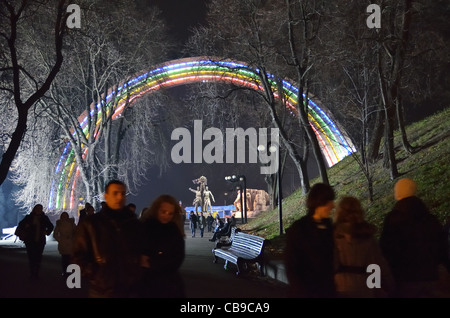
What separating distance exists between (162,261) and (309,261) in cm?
133

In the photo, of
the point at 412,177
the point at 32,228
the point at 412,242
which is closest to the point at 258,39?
the point at 412,177

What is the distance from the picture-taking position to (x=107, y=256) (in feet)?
16.4

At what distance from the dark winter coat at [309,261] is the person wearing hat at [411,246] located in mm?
948

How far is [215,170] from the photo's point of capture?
2667 inches

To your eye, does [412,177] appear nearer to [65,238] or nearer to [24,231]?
[65,238]

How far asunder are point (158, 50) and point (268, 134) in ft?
29.8

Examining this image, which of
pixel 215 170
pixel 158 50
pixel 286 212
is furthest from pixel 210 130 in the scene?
pixel 215 170

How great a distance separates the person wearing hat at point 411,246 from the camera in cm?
552

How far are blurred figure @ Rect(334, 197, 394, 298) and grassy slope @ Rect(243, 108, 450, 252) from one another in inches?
365

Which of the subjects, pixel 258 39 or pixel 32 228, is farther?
pixel 258 39

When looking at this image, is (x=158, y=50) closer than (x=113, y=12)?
No

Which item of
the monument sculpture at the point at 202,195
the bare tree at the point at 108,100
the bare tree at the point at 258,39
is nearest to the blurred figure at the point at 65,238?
the bare tree at the point at 258,39
